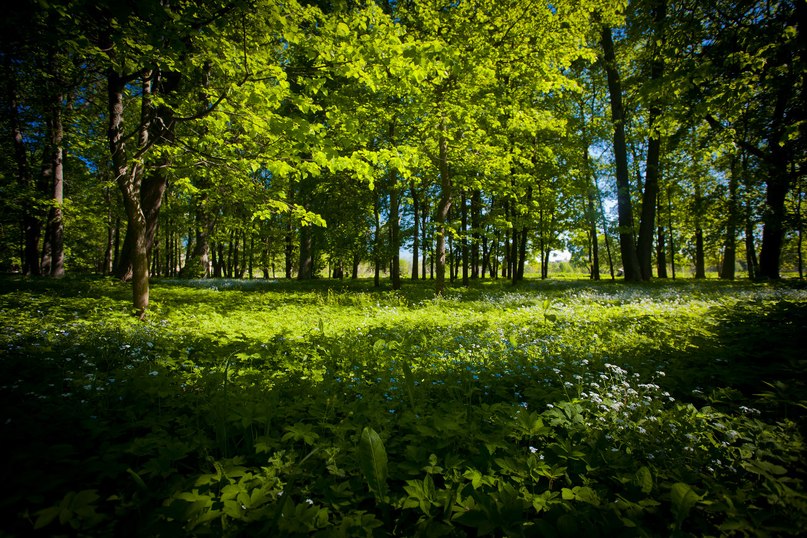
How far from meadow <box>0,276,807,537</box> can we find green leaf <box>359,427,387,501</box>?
12 mm

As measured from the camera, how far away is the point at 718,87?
6152mm

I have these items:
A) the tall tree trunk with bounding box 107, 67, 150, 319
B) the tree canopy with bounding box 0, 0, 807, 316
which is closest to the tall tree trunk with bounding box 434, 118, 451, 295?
the tree canopy with bounding box 0, 0, 807, 316

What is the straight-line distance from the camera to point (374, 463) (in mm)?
2164

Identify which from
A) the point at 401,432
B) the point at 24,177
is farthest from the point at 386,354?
the point at 24,177

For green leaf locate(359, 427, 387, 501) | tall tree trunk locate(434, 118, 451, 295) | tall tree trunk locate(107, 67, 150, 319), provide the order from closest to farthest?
green leaf locate(359, 427, 387, 501) < tall tree trunk locate(107, 67, 150, 319) < tall tree trunk locate(434, 118, 451, 295)

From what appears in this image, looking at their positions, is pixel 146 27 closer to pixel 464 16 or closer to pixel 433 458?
pixel 433 458

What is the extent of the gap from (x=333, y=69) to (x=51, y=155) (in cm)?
1804

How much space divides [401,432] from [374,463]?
810 mm

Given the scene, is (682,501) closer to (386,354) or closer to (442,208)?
(386,354)

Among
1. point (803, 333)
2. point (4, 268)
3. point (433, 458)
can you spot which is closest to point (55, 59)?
point (433, 458)

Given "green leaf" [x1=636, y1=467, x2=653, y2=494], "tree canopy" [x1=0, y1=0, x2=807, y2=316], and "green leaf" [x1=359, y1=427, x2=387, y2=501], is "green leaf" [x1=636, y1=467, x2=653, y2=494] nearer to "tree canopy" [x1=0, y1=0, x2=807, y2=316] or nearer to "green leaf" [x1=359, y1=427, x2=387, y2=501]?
"green leaf" [x1=359, y1=427, x2=387, y2=501]

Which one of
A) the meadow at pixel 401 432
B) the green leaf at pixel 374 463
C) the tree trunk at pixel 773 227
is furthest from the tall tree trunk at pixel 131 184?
the tree trunk at pixel 773 227

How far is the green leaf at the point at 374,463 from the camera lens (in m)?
2.11

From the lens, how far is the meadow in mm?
1789
